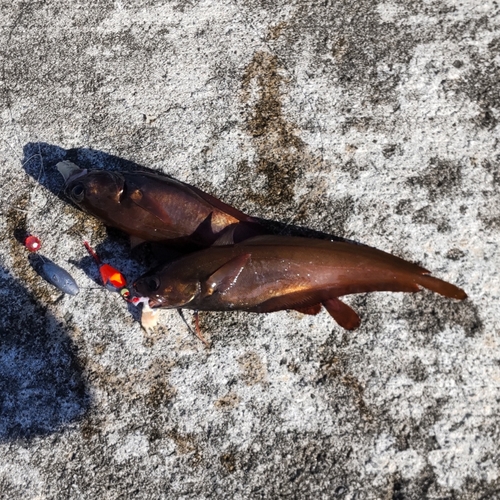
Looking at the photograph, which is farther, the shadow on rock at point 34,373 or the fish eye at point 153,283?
the shadow on rock at point 34,373

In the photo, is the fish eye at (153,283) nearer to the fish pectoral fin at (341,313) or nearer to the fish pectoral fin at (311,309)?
the fish pectoral fin at (311,309)

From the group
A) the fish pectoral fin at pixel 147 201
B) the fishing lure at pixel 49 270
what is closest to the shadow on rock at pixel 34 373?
the fishing lure at pixel 49 270

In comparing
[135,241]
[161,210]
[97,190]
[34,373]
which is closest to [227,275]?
[161,210]

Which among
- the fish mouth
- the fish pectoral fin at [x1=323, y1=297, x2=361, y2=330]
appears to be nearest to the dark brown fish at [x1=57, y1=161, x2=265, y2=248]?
the fish mouth

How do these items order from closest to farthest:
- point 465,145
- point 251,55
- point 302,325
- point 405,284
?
1. point 405,284
2. point 302,325
3. point 465,145
4. point 251,55

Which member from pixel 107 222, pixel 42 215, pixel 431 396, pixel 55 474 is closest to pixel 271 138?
pixel 107 222

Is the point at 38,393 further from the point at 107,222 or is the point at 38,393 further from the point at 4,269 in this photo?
the point at 107,222
